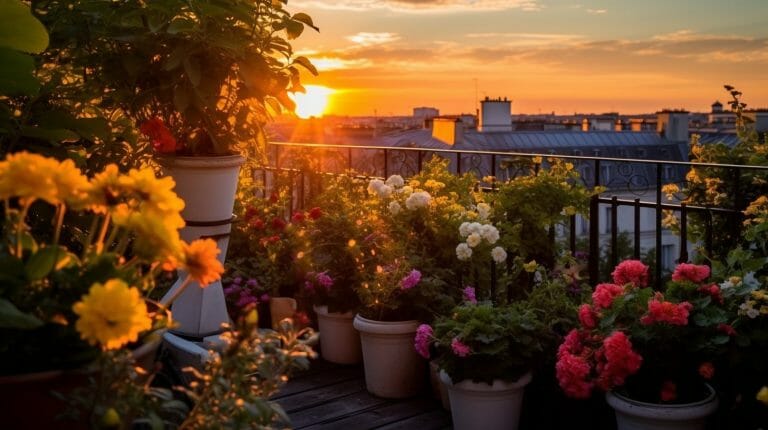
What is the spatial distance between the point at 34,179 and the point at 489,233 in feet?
7.21

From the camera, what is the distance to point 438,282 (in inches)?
128

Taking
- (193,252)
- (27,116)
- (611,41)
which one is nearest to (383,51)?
(27,116)

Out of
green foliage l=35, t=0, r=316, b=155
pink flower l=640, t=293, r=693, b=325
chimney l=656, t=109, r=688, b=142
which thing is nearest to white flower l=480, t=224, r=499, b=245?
pink flower l=640, t=293, r=693, b=325

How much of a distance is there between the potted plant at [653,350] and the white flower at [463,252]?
62 centimetres

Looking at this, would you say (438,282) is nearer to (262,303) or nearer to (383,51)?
(262,303)

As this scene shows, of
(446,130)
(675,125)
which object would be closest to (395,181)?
(446,130)

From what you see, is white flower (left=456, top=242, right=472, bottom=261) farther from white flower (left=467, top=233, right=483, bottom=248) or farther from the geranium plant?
the geranium plant

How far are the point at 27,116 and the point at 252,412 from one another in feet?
3.95

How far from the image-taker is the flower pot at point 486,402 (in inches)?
108

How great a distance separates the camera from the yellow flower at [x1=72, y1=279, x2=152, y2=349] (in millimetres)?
1080

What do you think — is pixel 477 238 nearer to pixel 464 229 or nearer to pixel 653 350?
pixel 464 229

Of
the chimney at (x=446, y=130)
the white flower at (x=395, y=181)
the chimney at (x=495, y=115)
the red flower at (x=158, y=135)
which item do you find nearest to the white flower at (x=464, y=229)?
the white flower at (x=395, y=181)

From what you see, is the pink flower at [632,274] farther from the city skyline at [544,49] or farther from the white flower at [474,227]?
the city skyline at [544,49]

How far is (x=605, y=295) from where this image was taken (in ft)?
8.71
